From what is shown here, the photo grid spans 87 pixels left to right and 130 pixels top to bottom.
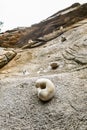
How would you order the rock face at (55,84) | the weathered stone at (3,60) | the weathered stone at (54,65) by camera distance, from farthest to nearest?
the weathered stone at (3,60) → the weathered stone at (54,65) → the rock face at (55,84)

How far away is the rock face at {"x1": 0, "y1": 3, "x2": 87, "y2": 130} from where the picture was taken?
5.20m

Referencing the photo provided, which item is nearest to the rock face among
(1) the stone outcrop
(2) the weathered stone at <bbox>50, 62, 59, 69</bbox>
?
(1) the stone outcrop

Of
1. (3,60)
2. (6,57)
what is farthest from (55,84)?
(6,57)

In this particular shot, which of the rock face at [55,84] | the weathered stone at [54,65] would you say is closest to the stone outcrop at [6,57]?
the rock face at [55,84]

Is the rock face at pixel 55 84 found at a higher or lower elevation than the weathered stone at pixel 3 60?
lower

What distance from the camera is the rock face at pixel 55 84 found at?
5203 millimetres

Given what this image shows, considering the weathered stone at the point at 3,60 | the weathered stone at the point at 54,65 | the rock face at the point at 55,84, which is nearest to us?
the rock face at the point at 55,84

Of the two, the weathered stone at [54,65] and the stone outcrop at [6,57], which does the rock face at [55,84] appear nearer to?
the stone outcrop at [6,57]

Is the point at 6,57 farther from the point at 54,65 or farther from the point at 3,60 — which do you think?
the point at 54,65

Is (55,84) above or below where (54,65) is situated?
below

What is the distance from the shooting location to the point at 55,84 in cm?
668

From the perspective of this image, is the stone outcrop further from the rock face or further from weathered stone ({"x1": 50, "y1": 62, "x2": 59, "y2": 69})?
weathered stone ({"x1": 50, "y1": 62, "x2": 59, "y2": 69})

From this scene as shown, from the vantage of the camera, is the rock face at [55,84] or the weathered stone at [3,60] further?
the weathered stone at [3,60]

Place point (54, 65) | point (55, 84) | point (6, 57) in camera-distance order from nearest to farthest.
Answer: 1. point (55, 84)
2. point (54, 65)
3. point (6, 57)
